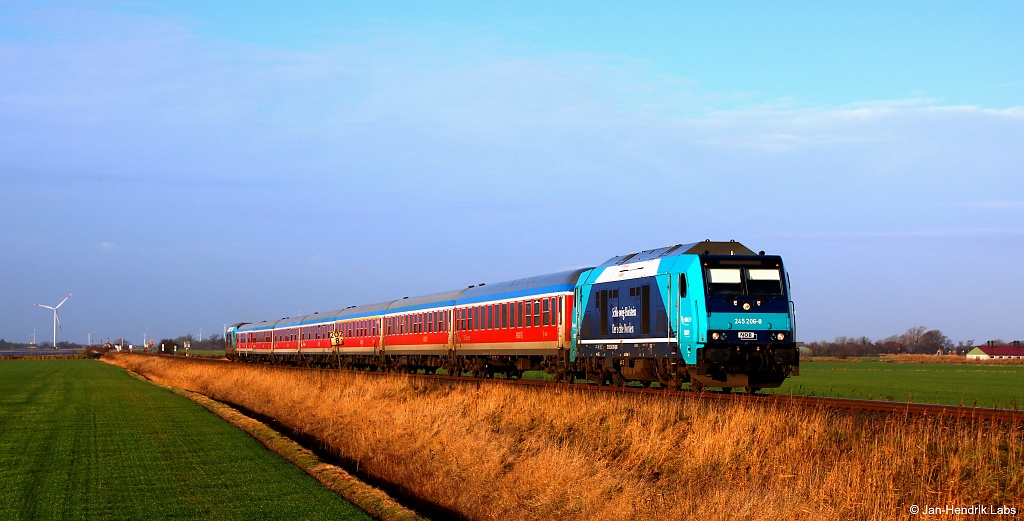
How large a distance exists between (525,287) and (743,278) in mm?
15512

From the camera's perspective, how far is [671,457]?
17609mm

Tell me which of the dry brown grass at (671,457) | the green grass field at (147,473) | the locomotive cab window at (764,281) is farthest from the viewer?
the locomotive cab window at (764,281)

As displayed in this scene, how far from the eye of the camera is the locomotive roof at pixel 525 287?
3675cm

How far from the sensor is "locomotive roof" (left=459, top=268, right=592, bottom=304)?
121 ft

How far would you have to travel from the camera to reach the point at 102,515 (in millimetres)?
14703

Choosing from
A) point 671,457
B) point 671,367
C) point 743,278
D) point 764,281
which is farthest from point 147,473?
point 764,281

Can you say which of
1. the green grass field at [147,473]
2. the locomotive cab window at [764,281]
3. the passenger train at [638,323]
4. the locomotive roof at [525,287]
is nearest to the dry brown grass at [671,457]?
the green grass field at [147,473]

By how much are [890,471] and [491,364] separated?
31.6 meters

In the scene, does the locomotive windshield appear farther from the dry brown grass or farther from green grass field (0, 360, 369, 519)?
green grass field (0, 360, 369, 519)

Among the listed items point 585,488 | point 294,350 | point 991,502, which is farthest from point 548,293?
point 294,350

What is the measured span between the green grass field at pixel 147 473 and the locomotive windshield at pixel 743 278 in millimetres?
11468

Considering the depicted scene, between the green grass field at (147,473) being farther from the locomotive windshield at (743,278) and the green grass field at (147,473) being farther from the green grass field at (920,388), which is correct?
the green grass field at (920,388)

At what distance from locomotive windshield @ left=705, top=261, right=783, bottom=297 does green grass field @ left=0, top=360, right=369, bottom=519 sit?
37.6ft

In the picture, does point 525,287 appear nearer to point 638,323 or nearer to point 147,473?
point 638,323
